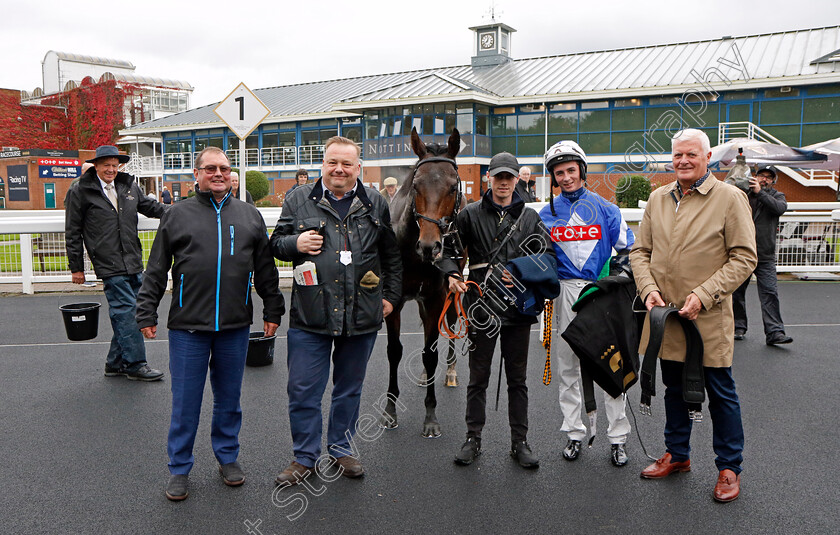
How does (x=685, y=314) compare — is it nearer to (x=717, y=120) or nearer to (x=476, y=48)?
(x=717, y=120)

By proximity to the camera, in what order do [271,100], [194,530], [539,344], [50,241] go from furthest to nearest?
[271,100]
[50,241]
[539,344]
[194,530]

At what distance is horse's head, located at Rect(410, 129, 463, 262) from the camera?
12.5ft

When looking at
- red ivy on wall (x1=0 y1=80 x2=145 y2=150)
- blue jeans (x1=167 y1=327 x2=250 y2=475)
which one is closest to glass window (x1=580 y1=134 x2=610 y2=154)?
blue jeans (x1=167 y1=327 x2=250 y2=475)

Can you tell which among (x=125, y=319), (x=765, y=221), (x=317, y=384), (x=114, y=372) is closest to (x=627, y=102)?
(x=765, y=221)

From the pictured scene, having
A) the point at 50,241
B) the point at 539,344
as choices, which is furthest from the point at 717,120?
the point at 50,241

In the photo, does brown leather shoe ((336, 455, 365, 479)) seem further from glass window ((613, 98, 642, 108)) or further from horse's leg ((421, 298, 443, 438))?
glass window ((613, 98, 642, 108))

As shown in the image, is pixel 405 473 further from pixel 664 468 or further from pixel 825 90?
pixel 825 90

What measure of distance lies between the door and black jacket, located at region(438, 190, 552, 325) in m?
38.0

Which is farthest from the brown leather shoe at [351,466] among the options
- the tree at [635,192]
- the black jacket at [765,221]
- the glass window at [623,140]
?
the glass window at [623,140]

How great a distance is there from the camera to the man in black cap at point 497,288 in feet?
13.3

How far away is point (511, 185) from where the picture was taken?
4090mm

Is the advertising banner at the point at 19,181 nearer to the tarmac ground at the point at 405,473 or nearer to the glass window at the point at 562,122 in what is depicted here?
the glass window at the point at 562,122

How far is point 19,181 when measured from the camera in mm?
36594

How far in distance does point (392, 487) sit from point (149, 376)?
123 inches
